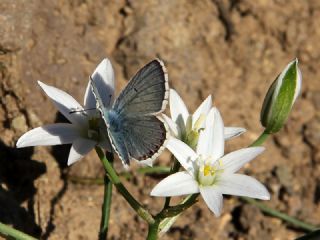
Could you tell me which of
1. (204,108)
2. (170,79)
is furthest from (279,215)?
(204,108)

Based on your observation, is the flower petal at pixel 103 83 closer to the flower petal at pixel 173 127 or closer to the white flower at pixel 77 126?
the white flower at pixel 77 126

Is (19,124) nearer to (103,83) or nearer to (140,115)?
(103,83)

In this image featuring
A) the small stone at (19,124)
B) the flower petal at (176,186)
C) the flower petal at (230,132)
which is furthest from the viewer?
the small stone at (19,124)

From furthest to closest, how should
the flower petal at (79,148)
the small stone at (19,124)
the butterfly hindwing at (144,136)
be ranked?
the small stone at (19,124) → the flower petal at (79,148) → the butterfly hindwing at (144,136)

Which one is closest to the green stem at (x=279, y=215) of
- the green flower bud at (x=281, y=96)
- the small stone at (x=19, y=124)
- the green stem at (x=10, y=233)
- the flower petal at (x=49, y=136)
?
the green flower bud at (x=281, y=96)

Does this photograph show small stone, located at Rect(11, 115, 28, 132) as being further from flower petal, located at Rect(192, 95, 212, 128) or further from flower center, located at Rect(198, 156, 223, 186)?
flower center, located at Rect(198, 156, 223, 186)

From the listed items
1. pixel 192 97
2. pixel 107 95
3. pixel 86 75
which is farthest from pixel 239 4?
pixel 107 95
